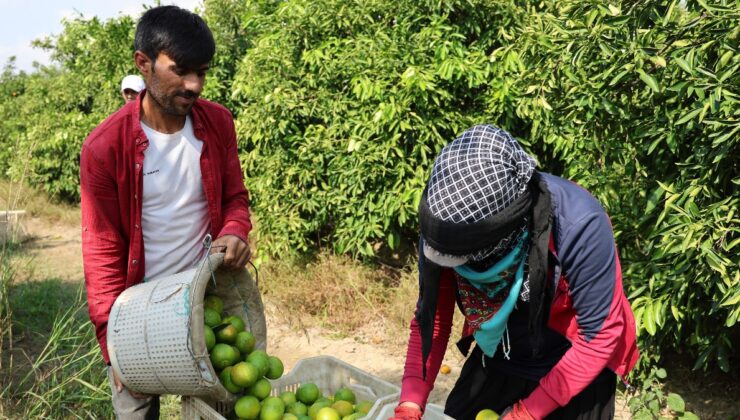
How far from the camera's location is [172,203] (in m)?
2.51

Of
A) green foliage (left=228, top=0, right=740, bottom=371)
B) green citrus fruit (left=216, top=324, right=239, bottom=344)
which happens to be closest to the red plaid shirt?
green citrus fruit (left=216, top=324, right=239, bottom=344)

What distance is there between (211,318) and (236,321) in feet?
0.43

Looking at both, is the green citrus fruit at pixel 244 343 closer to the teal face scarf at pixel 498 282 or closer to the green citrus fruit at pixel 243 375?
the green citrus fruit at pixel 243 375

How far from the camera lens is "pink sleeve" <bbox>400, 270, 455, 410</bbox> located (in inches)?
85.7

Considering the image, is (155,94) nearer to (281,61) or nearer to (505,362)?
(505,362)

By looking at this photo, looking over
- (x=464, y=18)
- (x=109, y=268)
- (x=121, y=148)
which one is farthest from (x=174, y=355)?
(x=464, y=18)

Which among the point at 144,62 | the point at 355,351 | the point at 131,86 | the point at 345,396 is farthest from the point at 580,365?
the point at 131,86

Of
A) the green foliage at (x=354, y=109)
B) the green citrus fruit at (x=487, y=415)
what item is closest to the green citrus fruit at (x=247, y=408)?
the green citrus fruit at (x=487, y=415)

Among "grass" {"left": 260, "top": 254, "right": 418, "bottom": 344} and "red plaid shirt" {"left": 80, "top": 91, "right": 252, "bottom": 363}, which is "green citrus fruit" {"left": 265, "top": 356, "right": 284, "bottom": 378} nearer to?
"red plaid shirt" {"left": 80, "top": 91, "right": 252, "bottom": 363}

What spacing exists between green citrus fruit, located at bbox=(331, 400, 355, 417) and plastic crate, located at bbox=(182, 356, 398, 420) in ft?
0.35

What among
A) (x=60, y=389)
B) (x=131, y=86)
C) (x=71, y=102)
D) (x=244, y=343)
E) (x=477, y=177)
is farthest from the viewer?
(x=71, y=102)

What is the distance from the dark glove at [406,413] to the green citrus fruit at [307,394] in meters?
0.60

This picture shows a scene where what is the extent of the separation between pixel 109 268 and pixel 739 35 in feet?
8.79

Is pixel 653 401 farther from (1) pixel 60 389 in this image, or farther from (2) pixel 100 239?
(1) pixel 60 389
